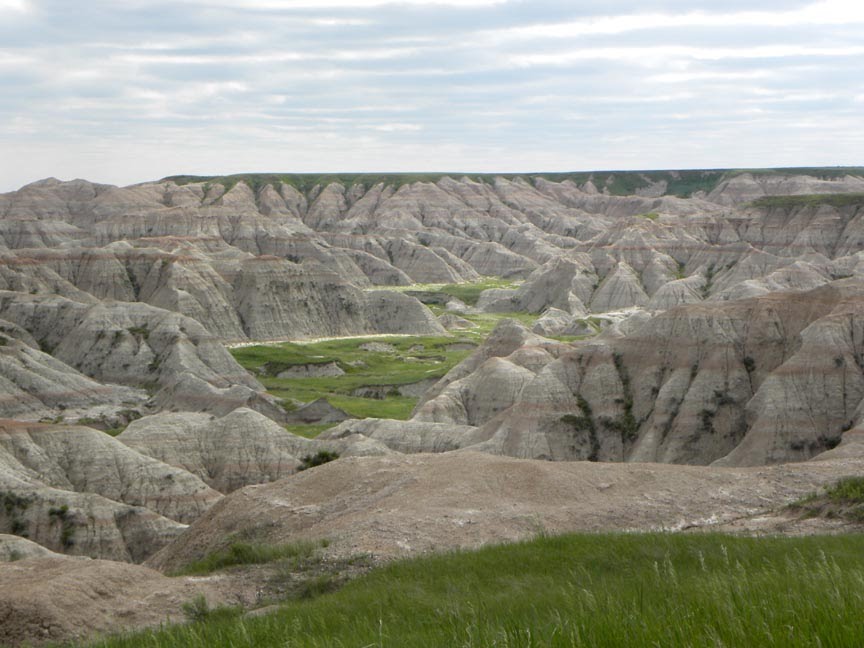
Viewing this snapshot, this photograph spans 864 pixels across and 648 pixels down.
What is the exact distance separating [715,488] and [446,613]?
15978mm

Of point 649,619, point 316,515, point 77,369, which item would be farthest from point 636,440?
point 77,369

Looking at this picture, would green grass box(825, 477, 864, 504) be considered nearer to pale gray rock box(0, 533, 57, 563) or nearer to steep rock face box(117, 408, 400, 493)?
pale gray rock box(0, 533, 57, 563)

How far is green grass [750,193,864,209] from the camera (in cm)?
14350

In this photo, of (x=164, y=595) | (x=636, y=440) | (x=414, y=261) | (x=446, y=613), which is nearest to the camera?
(x=446, y=613)

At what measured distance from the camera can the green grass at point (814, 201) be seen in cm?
14350

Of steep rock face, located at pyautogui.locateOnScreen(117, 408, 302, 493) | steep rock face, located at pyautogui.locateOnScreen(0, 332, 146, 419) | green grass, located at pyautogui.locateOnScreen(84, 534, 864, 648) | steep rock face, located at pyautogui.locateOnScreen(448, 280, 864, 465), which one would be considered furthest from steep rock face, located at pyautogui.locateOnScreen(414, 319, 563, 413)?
green grass, located at pyautogui.locateOnScreen(84, 534, 864, 648)

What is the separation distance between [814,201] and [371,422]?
106 metres

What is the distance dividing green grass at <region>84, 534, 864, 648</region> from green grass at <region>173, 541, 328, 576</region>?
9.35 ft

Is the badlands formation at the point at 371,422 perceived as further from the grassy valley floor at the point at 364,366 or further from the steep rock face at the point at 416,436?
the grassy valley floor at the point at 364,366

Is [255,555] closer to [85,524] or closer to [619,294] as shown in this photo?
[85,524]

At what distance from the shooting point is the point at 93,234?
563ft

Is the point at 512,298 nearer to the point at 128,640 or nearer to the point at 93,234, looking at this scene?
the point at 93,234

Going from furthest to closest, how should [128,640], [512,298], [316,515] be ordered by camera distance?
[512,298] < [316,515] < [128,640]

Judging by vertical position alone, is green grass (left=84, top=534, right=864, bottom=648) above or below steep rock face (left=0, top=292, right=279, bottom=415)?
above
